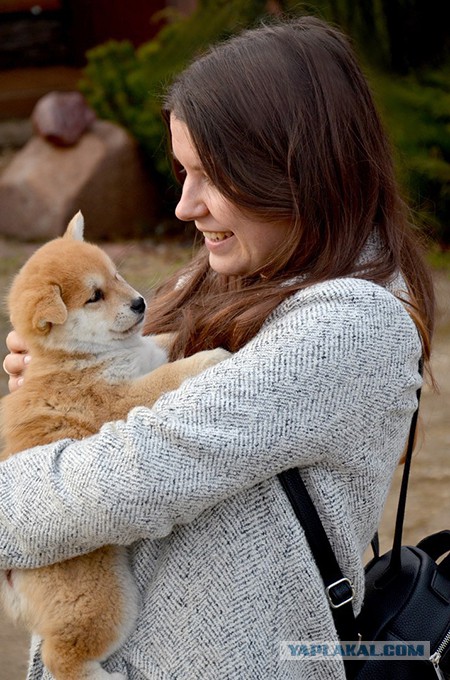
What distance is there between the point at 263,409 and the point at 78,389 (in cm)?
82

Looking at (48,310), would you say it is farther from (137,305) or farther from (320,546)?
(320,546)

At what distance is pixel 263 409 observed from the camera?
1.86m

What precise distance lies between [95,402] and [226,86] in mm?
923

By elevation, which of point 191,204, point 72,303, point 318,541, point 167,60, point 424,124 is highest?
point 191,204

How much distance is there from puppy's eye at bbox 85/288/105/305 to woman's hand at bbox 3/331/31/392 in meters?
0.24

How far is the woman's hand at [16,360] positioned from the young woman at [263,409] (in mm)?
659

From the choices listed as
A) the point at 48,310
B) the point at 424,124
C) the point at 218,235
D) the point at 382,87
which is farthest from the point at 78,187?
the point at 218,235

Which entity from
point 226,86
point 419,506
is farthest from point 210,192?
point 419,506

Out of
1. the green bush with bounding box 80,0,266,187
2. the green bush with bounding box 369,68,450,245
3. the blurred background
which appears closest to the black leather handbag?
the blurred background

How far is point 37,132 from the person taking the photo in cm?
998

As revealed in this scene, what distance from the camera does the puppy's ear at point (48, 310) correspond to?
2582 millimetres

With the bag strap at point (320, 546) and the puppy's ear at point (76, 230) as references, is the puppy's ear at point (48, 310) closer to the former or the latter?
the puppy's ear at point (76, 230)

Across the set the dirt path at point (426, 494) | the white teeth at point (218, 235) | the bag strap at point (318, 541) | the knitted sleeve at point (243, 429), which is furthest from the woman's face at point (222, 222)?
the dirt path at point (426, 494)

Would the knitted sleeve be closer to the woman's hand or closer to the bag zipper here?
the bag zipper
